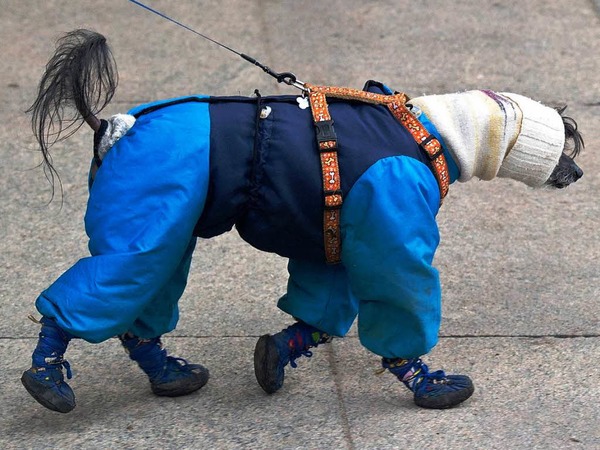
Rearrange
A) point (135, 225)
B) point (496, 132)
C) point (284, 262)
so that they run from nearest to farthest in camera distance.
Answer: point (135, 225) < point (496, 132) < point (284, 262)

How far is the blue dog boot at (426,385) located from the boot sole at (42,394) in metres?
0.97

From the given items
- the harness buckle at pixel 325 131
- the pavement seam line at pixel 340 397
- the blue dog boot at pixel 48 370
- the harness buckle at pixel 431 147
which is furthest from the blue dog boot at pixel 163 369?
the harness buckle at pixel 431 147

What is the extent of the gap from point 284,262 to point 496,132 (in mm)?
1348

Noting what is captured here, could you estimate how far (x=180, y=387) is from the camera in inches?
130

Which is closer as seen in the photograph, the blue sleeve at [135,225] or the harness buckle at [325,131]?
the blue sleeve at [135,225]

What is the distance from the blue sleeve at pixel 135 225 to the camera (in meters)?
2.78

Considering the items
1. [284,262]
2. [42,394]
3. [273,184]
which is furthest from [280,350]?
[284,262]

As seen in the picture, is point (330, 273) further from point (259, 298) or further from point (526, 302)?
point (526, 302)

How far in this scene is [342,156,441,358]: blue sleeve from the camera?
9.41 feet

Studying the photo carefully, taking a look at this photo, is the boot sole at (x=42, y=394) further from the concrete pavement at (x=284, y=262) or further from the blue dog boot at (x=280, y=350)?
the blue dog boot at (x=280, y=350)

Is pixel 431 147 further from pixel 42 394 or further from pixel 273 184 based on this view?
pixel 42 394

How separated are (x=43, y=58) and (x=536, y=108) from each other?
3430 millimetres

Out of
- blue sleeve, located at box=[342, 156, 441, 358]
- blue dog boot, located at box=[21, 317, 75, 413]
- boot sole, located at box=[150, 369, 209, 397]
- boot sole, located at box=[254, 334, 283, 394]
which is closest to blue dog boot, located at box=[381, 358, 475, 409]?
blue sleeve, located at box=[342, 156, 441, 358]

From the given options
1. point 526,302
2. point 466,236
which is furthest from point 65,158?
point 526,302
